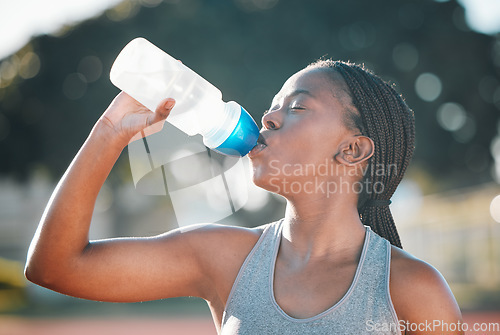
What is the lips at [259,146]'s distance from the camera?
2.36m

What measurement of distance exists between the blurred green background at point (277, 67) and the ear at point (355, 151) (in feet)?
42.0

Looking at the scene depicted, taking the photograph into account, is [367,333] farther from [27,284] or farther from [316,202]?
[27,284]

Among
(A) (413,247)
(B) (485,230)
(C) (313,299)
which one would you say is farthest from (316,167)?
(A) (413,247)

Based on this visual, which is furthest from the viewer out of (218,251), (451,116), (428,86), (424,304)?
(451,116)

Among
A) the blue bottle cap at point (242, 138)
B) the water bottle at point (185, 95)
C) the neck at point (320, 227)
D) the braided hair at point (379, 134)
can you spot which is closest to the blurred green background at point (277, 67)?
the water bottle at point (185, 95)

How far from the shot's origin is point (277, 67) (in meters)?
15.8

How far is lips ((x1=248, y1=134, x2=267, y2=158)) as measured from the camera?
2363 millimetres

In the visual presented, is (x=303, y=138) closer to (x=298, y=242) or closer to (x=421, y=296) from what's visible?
(x=298, y=242)

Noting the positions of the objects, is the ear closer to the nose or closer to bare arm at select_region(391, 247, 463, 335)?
the nose

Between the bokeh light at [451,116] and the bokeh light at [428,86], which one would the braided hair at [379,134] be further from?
the bokeh light at [451,116]

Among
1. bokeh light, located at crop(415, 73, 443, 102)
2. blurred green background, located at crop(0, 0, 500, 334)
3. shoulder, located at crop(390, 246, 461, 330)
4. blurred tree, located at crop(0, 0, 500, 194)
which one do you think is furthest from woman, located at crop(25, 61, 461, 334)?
bokeh light, located at crop(415, 73, 443, 102)

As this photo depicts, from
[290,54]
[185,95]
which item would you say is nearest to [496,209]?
[290,54]

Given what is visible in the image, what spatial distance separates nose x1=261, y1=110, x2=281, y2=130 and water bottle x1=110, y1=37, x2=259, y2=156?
2.0 inches

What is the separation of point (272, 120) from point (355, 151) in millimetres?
395
